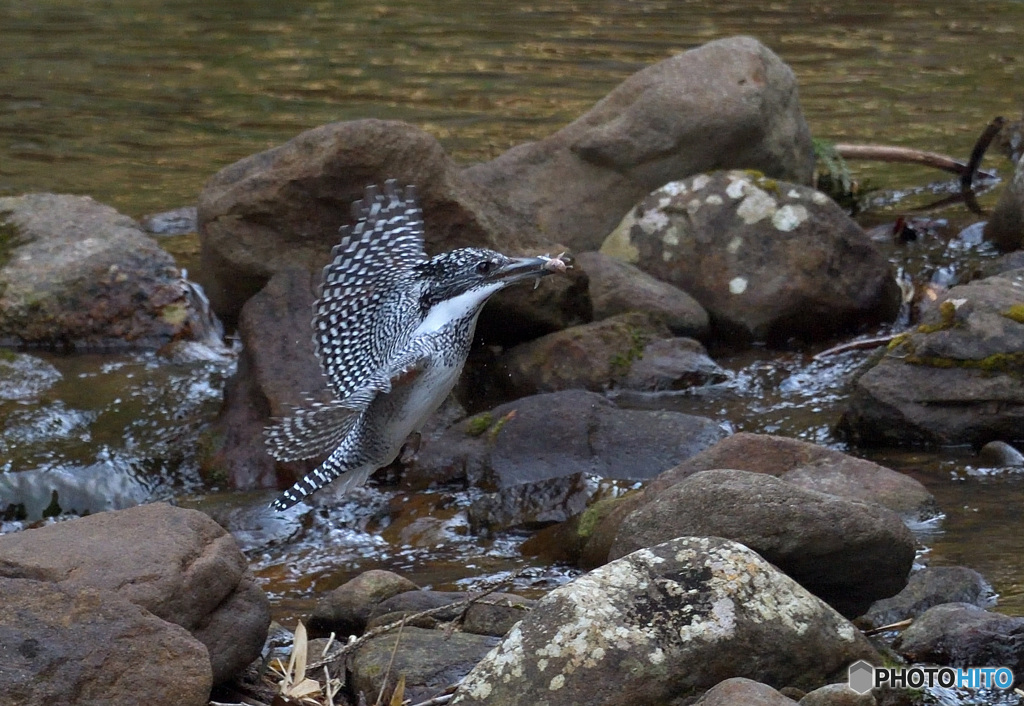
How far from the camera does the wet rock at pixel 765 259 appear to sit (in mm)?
9352

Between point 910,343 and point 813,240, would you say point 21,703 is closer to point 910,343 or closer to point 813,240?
point 910,343

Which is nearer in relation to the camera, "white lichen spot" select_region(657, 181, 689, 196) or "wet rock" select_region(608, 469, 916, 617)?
"wet rock" select_region(608, 469, 916, 617)

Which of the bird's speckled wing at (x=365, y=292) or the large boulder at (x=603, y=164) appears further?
the large boulder at (x=603, y=164)

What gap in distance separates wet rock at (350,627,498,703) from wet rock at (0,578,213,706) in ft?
2.29

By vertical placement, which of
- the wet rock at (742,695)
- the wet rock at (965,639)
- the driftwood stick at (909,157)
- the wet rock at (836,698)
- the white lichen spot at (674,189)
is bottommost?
the driftwood stick at (909,157)

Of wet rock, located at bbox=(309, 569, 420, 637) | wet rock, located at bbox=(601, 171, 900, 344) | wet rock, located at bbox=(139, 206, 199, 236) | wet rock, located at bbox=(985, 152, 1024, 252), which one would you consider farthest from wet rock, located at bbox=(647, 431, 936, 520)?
wet rock, located at bbox=(139, 206, 199, 236)

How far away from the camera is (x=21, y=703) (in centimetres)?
376

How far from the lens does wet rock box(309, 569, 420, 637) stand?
5445mm

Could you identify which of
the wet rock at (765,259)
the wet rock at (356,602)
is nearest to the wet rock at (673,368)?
the wet rock at (765,259)

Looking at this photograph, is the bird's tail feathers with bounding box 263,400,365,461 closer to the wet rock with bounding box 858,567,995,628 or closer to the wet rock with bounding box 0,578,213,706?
the wet rock with bounding box 0,578,213,706

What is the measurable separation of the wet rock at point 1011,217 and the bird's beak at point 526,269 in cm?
553

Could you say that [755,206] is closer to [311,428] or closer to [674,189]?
[674,189]

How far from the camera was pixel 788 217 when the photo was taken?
9516mm

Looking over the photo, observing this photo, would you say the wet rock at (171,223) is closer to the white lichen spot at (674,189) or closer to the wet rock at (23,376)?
the wet rock at (23,376)
